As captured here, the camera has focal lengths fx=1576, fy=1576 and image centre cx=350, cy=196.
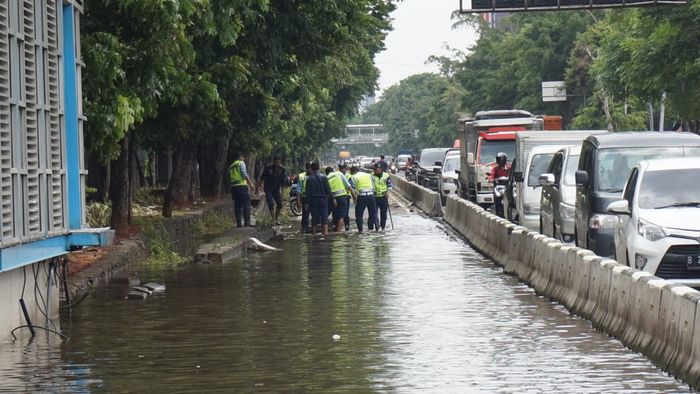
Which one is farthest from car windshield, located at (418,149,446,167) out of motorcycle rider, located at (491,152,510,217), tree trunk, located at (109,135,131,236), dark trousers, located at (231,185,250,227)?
tree trunk, located at (109,135,131,236)

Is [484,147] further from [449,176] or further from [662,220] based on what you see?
[662,220]

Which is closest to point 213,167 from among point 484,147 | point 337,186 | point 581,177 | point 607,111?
point 484,147

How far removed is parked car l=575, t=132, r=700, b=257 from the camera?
20594mm

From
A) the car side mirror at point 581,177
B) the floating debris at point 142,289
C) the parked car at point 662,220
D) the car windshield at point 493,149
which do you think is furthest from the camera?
the car windshield at point 493,149

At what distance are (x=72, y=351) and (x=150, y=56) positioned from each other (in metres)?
9.01

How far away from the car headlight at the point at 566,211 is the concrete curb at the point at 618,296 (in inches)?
31.3

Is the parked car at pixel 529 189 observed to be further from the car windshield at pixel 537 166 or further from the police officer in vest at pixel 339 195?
the police officer in vest at pixel 339 195

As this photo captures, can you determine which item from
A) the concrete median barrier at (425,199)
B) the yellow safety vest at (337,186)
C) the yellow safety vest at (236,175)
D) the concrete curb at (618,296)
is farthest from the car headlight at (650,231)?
the concrete median barrier at (425,199)

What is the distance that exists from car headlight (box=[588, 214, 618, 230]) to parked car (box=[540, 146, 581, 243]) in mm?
2914

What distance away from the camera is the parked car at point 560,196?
23906 mm

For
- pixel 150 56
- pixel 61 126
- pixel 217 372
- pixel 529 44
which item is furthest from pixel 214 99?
pixel 529 44

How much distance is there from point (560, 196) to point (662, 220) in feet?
24.2

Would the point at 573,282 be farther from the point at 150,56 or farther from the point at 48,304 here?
the point at 150,56

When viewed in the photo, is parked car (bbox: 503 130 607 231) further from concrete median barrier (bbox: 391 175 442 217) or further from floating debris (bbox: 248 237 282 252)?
concrete median barrier (bbox: 391 175 442 217)
